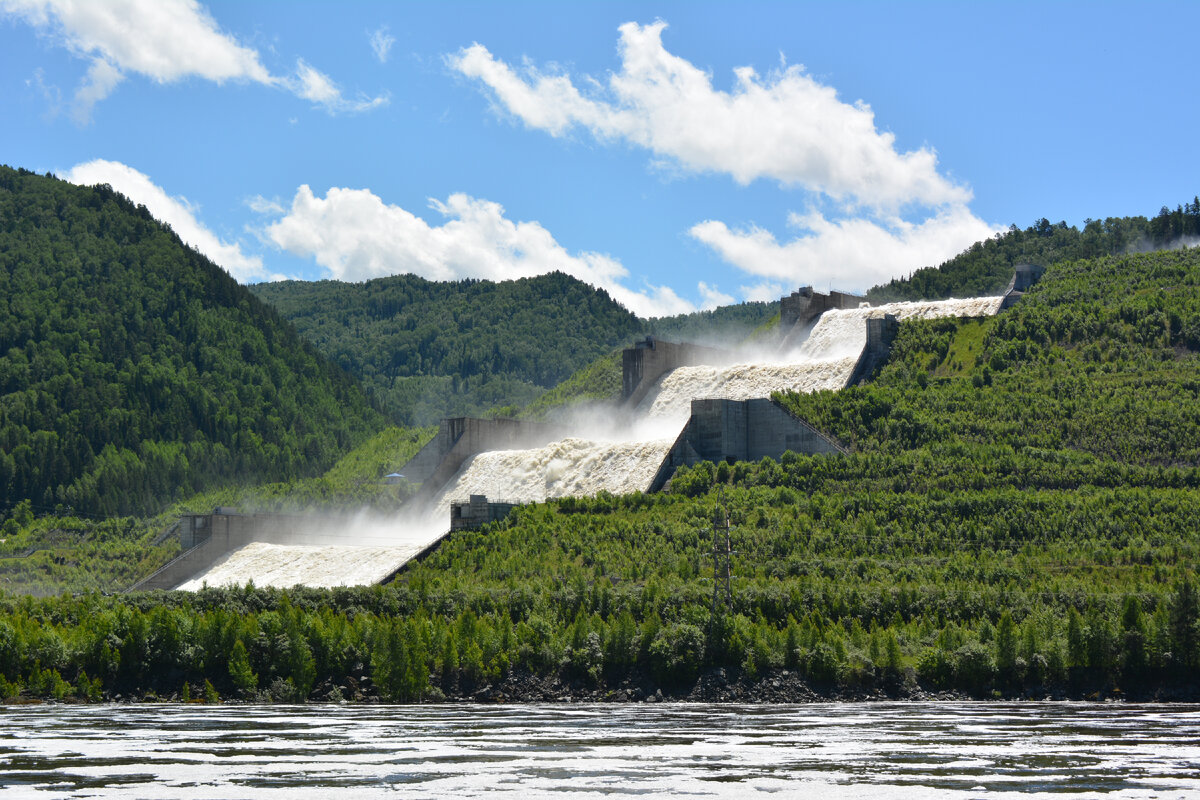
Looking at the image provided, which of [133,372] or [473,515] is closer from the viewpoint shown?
[473,515]

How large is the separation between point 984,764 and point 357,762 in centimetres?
1152

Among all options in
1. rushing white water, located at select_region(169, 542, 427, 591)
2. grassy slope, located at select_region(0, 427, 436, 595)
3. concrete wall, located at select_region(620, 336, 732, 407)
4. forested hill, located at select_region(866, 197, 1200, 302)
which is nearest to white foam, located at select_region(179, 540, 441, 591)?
rushing white water, located at select_region(169, 542, 427, 591)

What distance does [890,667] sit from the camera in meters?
44.9

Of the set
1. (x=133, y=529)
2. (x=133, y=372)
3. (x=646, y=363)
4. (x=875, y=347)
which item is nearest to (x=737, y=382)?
(x=646, y=363)

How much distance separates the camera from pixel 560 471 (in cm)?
8375

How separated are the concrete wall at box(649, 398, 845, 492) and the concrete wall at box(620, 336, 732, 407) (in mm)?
18621

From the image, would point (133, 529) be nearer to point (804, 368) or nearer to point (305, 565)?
point (305, 565)

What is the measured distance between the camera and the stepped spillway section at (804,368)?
285 ft

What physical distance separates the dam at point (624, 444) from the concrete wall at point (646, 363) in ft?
0.31

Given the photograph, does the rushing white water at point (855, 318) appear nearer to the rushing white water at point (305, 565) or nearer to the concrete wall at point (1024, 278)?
the concrete wall at point (1024, 278)

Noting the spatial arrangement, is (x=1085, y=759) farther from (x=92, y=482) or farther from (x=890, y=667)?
(x=92, y=482)

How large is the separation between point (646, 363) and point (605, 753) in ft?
224

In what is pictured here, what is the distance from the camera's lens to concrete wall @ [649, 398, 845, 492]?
74.6m

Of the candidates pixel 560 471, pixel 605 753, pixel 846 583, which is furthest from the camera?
pixel 560 471
